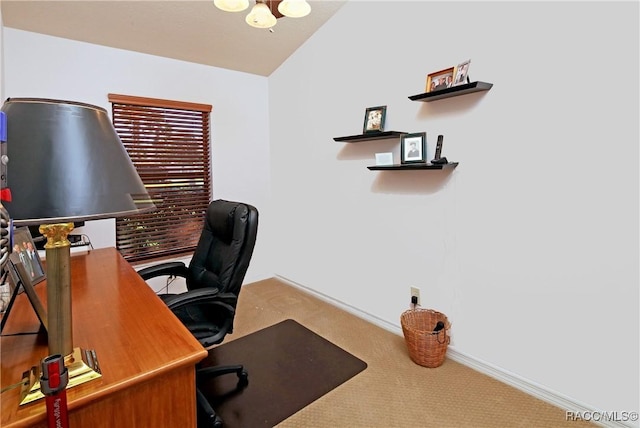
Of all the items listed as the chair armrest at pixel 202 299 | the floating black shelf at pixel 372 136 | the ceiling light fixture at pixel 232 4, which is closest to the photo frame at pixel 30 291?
the chair armrest at pixel 202 299

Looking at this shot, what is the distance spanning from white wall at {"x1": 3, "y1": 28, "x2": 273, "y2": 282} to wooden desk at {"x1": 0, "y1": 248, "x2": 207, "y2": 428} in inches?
73.0

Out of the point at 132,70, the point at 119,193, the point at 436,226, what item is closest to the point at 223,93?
the point at 132,70

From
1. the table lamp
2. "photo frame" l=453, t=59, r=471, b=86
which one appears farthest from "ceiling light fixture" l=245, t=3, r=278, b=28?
the table lamp

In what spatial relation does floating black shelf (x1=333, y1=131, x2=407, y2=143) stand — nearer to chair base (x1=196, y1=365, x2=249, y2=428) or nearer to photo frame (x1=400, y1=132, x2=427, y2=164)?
photo frame (x1=400, y1=132, x2=427, y2=164)

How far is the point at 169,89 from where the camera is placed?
3000mm

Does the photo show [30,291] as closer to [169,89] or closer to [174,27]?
[174,27]

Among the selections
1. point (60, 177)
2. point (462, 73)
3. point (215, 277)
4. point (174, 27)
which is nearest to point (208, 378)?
point (215, 277)

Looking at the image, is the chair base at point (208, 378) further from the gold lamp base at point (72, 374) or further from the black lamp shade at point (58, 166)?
the black lamp shade at point (58, 166)

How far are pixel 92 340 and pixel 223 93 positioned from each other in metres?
2.79

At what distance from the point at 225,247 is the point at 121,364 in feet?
3.41

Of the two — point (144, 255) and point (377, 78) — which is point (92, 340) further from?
point (377, 78)

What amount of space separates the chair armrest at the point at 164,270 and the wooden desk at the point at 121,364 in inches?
24.8

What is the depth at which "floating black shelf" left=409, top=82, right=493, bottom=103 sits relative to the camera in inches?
75.3

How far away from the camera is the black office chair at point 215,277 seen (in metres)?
1.67
